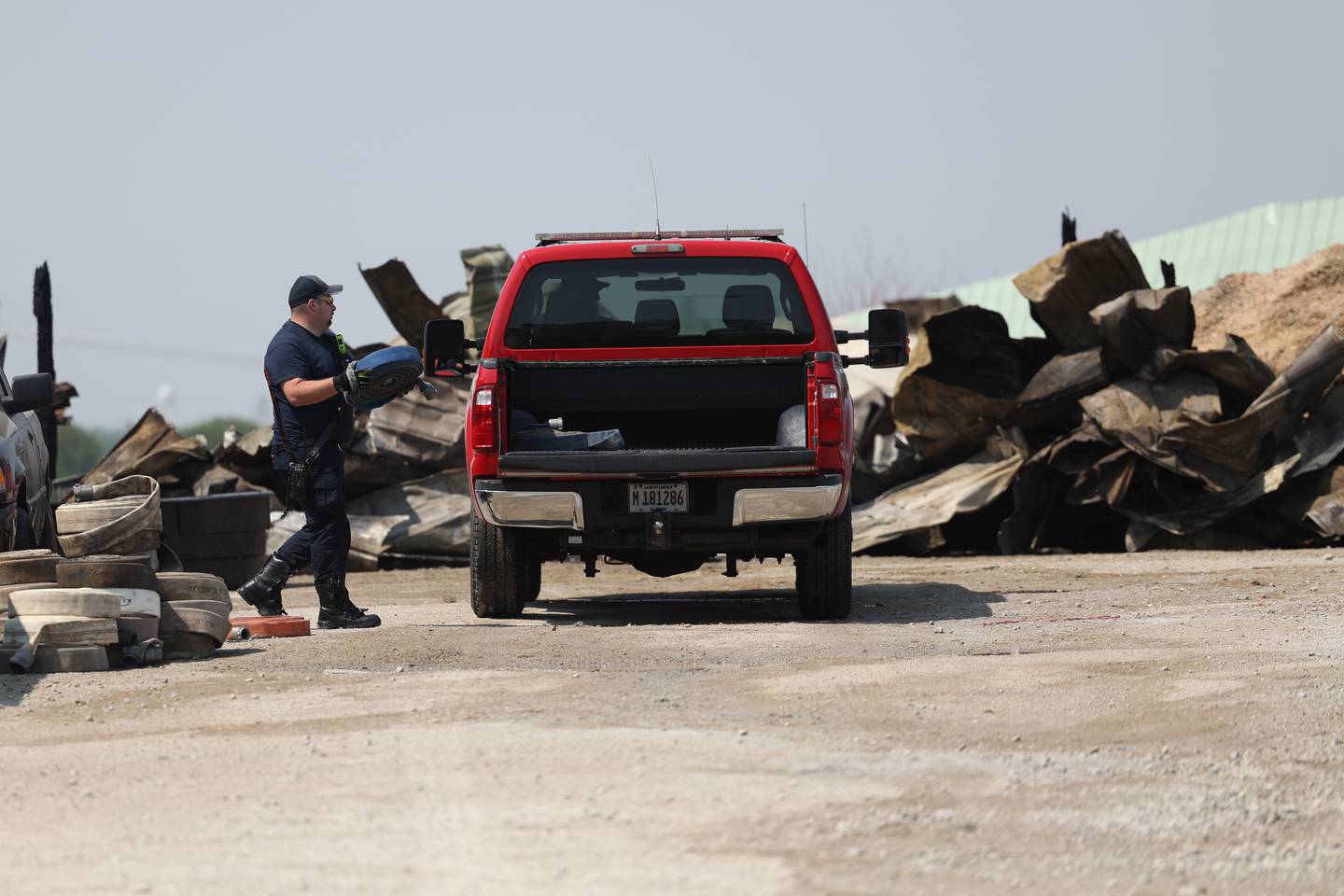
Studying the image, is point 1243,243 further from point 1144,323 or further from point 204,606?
point 204,606

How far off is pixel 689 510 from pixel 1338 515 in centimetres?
741

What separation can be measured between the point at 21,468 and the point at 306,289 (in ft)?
7.93

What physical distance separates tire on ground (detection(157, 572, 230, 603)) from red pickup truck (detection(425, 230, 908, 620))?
1.56 metres

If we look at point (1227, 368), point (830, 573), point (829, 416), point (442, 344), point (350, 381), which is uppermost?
point (442, 344)

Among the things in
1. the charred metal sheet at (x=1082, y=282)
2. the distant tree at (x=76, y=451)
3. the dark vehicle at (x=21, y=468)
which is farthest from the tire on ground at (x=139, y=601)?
the distant tree at (x=76, y=451)

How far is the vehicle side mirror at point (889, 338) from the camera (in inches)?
408

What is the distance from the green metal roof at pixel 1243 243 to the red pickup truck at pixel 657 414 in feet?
78.1

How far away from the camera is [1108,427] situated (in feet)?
48.8

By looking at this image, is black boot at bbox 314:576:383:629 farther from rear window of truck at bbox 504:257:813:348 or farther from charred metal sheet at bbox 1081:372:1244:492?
charred metal sheet at bbox 1081:372:1244:492

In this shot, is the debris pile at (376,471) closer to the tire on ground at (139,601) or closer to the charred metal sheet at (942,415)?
the charred metal sheet at (942,415)

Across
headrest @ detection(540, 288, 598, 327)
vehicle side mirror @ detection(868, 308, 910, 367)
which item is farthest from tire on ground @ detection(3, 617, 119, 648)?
vehicle side mirror @ detection(868, 308, 910, 367)

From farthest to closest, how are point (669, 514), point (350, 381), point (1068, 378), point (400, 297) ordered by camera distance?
1. point (400, 297)
2. point (1068, 378)
3. point (669, 514)
4. point (350, 381)

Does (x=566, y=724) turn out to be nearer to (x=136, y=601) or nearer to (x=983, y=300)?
(x=136, y=601)

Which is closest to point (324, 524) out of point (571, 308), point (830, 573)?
point (571, 308)
